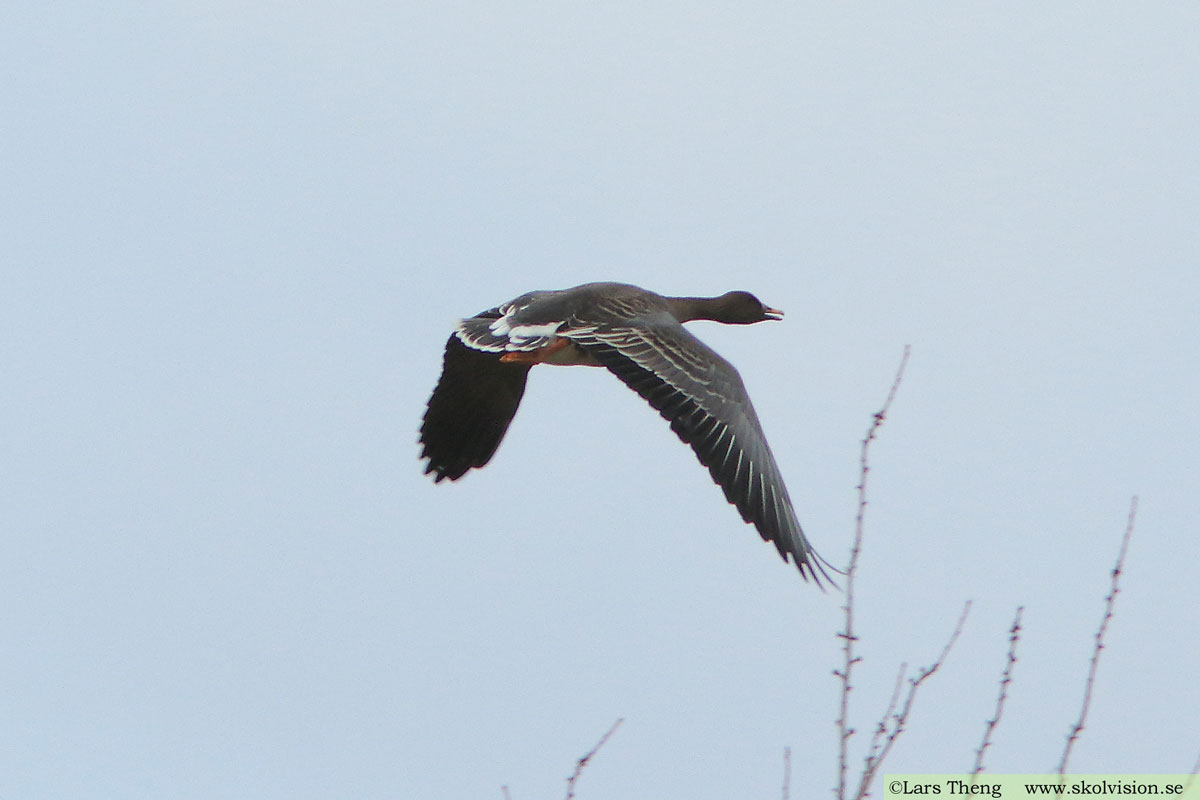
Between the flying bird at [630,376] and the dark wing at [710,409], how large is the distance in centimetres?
1

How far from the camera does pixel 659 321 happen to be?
41.3ft

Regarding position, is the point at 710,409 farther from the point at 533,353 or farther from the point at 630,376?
the point at 533,353

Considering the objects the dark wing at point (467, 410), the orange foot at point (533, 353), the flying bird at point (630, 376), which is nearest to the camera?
the flying bird at point (630, 376)

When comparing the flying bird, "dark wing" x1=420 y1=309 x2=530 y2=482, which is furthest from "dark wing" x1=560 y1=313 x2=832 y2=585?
"dark wing" x1=420 y1=309 x2=530 y2=482

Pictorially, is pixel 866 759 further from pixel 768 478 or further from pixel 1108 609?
pixel 768 478

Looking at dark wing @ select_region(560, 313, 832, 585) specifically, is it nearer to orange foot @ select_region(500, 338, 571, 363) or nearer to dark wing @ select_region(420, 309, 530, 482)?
orange foot @ select_region(500, 338, 571, 363)

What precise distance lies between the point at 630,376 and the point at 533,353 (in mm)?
1543

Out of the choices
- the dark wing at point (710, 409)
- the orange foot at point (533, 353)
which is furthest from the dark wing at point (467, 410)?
the dark wing at point (710, 409)

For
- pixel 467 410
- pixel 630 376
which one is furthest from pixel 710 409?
pixel 467 410

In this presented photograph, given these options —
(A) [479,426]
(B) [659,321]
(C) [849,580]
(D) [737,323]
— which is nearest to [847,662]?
(C) [849,580]

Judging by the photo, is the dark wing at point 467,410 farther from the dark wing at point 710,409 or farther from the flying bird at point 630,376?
the dark wing at point 710,409

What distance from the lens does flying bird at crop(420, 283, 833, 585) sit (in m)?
10.7

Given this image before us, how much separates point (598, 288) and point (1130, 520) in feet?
27.7

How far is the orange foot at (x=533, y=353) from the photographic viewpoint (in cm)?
1273
